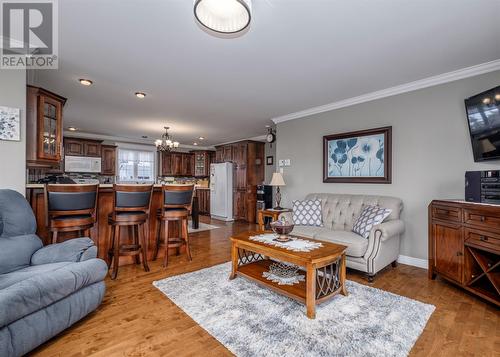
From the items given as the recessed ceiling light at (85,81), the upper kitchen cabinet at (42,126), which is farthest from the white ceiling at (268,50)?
the upper kitchen cabinet at (42,126)

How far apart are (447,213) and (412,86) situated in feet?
5.67

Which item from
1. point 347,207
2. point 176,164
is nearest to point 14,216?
point 347,207

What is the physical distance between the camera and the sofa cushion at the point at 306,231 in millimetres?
3283

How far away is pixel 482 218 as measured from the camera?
227 cm

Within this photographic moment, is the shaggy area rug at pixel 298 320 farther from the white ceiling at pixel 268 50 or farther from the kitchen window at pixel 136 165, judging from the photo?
the kitchen window at pixel 136 165

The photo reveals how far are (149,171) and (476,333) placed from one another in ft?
26.1

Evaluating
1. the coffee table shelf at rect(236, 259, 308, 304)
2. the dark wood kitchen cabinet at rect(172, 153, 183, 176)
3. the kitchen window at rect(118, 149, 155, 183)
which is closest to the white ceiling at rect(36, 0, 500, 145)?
the coffee table shelf at rect(236, 259, 308, 304)

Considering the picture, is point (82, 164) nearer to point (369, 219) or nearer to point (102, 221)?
point (102, 221)

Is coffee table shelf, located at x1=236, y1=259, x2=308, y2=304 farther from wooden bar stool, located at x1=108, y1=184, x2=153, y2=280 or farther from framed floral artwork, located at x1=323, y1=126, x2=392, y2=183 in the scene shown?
framed floral artwork, located at x1=323, y1=126, x2=392, y2=183

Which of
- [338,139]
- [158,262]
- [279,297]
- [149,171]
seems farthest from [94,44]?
[149,171]

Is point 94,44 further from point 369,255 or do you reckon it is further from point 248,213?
point 248,213

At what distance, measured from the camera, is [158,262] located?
137 inches

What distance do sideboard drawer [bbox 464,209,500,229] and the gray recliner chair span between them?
3.40 metres

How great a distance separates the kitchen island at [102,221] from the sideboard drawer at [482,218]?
361 cm
